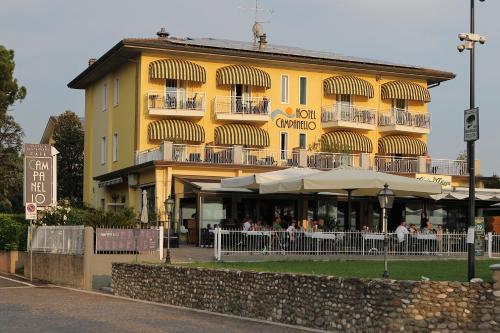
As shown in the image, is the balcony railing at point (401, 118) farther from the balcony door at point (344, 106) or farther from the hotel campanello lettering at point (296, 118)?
the hotel campanello lettering at point (296, 118)

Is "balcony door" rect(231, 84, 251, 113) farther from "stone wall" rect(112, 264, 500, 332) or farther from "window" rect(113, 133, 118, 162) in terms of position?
"stone wall" rect(112, 264, 500, 332)

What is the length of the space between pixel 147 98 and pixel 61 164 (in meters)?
22.6

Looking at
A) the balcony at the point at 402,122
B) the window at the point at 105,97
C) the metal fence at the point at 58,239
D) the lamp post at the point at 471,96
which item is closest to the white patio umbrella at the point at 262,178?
the metal fence at the point at 58,239

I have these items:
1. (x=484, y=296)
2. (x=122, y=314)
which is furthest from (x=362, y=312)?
(x=122, y=314)

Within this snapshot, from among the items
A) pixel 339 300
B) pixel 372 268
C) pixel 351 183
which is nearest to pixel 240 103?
pixel 351 183

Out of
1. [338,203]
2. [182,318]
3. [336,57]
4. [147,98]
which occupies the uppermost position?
[336,57]

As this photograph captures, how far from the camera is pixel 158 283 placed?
71.2 ft

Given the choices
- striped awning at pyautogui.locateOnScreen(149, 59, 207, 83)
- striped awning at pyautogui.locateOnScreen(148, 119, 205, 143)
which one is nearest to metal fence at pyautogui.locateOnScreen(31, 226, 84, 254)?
striped awning at pyautogui.locateOnScreen(148, 119, 205, 143)

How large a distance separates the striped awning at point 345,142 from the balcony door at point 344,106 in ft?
2.86

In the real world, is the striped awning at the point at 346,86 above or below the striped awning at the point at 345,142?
above

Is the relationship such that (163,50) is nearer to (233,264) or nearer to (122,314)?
(233,264)

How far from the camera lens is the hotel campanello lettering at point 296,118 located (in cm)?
4469

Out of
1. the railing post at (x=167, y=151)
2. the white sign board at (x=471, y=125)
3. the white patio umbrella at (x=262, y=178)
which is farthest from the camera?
the railing post at (x=167, y=151)

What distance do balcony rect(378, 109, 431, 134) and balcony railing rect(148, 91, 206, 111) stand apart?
10755 millimetres
